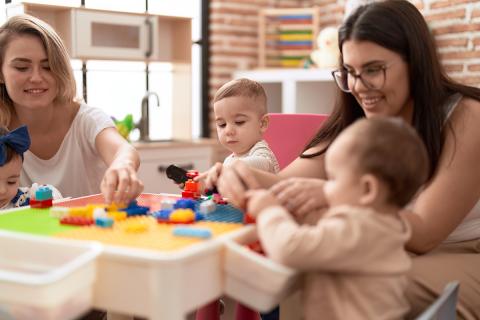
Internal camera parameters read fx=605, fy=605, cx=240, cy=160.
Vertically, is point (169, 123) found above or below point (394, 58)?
below

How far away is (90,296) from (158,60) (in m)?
3.13

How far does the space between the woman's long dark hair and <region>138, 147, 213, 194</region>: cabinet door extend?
237cm

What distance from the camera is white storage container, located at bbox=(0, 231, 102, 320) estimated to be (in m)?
0.92

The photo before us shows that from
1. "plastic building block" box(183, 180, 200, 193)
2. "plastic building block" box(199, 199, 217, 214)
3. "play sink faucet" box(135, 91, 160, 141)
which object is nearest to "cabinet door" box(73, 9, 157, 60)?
"play sink faucet" box(135, 91, 160, 141)

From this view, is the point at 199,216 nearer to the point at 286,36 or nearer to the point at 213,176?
the point at 213,176

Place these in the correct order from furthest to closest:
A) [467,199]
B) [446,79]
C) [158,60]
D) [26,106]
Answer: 1. [158,60]
2. [26,106]
3. [446,79]
4. [467,199]

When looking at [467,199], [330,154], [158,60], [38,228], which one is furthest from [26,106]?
[158,60]

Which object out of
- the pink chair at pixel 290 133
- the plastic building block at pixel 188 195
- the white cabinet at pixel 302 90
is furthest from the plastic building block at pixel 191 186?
the white cabinet at pixel 302 90

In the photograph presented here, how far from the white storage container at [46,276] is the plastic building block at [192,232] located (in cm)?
15

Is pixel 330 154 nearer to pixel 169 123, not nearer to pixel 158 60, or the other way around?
pixel 158 60

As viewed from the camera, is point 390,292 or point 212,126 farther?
point 212,126

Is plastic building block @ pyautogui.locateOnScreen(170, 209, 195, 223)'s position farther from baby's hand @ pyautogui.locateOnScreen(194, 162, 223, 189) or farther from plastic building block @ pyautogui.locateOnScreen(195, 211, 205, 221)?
baby's hand @ pyautogui.locateOnScreen(194, 162, 223, 189)

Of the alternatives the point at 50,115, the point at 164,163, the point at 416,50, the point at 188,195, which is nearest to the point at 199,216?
the point at 188,195

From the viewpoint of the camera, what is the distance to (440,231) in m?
1.31
